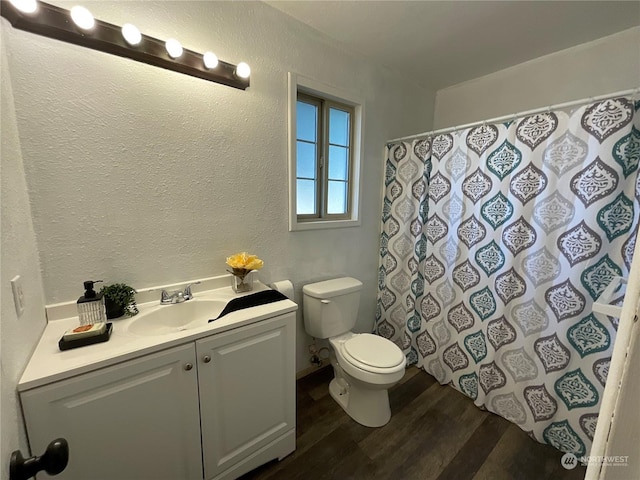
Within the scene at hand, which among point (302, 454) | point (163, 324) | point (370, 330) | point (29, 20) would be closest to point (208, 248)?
point (163, 324)

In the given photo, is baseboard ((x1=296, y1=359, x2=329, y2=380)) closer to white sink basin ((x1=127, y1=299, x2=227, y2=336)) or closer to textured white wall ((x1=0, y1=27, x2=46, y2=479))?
white sink basin ((x1=127, y1=299, x2=227, y2=336))

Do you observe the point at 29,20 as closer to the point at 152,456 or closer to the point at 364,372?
the point at 152,456

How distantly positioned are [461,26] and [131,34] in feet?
5.69

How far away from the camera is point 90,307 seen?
998 mm

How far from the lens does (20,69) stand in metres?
0.94

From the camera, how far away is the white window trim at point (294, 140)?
157cm

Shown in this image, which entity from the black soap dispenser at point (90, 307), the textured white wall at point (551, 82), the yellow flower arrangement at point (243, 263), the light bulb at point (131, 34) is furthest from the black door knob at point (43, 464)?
the textured white wall at point (551, 82)

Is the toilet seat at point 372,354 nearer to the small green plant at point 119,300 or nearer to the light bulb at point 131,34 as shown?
the small green plant at point 119,300

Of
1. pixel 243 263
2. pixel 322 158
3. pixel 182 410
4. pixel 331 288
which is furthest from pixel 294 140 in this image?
pixel 182 410

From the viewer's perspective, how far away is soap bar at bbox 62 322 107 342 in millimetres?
888

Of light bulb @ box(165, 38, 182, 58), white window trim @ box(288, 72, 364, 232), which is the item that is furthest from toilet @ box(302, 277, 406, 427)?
light bulb @ box(165, 38, 182, 58)

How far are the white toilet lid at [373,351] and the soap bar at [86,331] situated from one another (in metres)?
1.20

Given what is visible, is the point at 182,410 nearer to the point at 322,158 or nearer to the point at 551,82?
the point at 322,158

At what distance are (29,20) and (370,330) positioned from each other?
2576 millimetres
